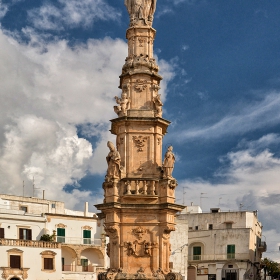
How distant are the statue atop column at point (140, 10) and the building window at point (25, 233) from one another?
28966mm

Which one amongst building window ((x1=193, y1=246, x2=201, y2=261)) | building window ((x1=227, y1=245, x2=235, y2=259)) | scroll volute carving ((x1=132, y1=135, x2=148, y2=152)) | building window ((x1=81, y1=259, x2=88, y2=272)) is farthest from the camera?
building window ((x1=193, y1=246, x2=201, y2=261))

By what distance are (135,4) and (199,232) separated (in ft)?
119

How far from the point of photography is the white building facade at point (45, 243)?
43.5 meters

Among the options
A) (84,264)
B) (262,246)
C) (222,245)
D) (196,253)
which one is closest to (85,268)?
(84,264)

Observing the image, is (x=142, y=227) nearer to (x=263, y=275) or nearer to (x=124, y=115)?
(x=124, y=115)

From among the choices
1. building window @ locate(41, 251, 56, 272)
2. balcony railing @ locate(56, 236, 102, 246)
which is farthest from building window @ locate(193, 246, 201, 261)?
building window @ locate(41, 251, 56, 272)

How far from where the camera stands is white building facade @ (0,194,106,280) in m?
43.5

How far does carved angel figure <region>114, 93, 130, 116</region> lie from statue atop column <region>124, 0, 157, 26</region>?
113 inches

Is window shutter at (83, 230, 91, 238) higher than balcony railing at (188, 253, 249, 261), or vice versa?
window shutter at (83, 230, 91, 238)

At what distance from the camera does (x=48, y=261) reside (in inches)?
1769

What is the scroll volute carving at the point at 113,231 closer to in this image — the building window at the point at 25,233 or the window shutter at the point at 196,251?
the building window at the point at 25,233

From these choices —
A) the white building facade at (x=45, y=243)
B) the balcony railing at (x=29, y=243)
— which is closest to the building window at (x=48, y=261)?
the white building facade at (x=45, y=243)

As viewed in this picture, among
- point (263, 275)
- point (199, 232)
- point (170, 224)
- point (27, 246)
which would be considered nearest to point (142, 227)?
point (170, 224)

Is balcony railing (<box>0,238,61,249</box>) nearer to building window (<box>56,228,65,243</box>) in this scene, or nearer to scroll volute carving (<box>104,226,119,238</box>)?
building window (<box>56,228,65,243</box>)
